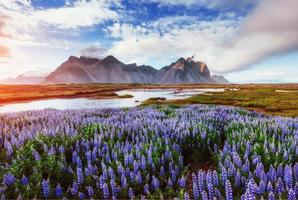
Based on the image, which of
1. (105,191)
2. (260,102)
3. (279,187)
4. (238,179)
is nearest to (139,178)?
(105,191)

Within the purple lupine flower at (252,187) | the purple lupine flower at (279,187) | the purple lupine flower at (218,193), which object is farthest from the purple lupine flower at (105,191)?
the purple lupine flower at (279,187)

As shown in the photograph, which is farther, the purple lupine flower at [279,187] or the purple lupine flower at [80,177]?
the purple lupine flower at [80,177]

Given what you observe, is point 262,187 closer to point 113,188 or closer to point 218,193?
point 218,193

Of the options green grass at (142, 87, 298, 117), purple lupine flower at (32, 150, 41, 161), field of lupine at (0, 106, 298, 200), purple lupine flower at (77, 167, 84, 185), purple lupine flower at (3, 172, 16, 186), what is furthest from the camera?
green grass at (142, 87, 298, 117)

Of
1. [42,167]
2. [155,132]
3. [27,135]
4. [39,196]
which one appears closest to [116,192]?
[39,196]

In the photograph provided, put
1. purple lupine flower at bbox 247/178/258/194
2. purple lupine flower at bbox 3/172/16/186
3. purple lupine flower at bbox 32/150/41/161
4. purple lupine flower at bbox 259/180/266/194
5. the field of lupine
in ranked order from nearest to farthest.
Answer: purple lupine flower at bbox 247/178/258/194, purple lupine flower at bbox 259/180/266/194, the field of lupine, purple lupine flower at bbox 3/172/16/186, purple lupine flower at bbox 32/150/41/161

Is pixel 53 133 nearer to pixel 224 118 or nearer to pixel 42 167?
pixel 42 167

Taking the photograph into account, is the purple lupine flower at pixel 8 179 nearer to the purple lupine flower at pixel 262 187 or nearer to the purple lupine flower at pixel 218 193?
the purple lupine flower at pixel 218 193

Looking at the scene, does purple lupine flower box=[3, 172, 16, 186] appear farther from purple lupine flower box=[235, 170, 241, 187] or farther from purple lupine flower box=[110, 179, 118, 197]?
purple lupine flower box=[235, 170, 241, 187]

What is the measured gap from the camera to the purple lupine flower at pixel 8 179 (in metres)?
4.82

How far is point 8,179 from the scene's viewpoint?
15.9ft

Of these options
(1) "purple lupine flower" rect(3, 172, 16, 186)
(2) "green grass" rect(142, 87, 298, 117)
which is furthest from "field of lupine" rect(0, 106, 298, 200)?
(2) "green grass" rect(142, 87, 298, 117)

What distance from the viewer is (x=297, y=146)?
5770 mm

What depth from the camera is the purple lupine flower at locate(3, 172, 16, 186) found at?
15.8 ft
